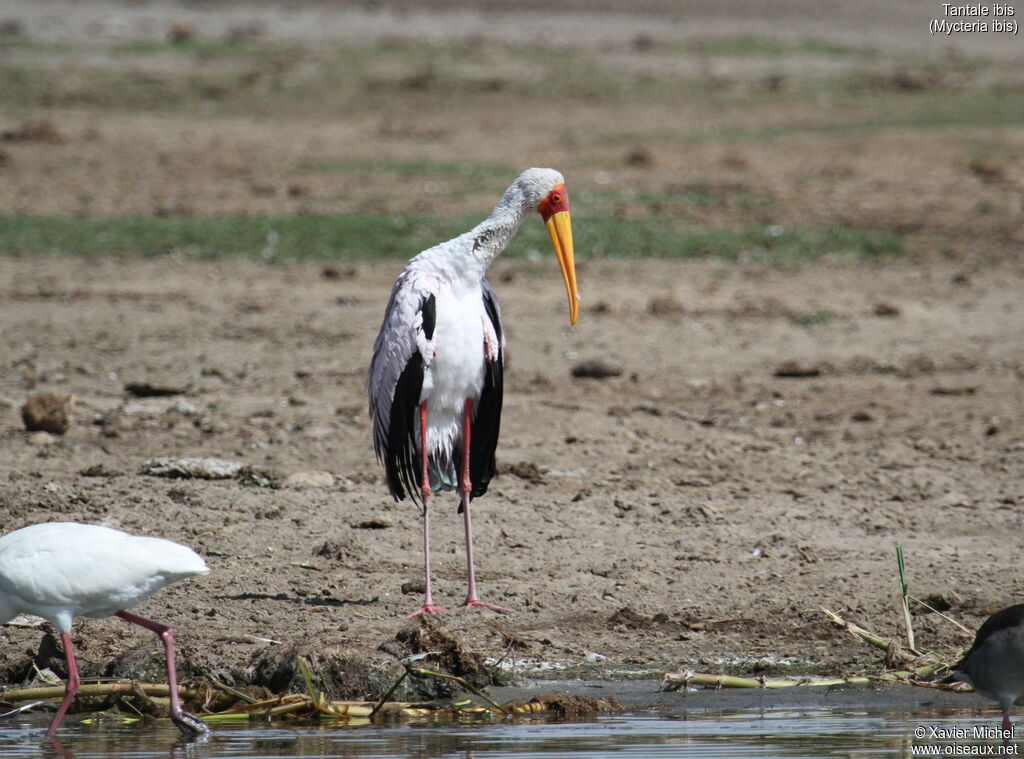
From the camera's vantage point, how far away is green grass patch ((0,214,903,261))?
1300 centimetres

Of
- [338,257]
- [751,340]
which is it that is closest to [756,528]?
[751,340]

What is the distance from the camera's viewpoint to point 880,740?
5109mm

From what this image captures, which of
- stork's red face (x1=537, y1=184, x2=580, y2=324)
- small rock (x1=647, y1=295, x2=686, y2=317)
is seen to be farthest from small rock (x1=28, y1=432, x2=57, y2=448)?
small rock (x1=647, y1=295, x2=686, y2=317)

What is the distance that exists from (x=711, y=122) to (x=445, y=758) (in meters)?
17.4

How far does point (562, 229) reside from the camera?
6863 millimetres

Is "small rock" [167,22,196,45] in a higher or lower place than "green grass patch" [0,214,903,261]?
higher

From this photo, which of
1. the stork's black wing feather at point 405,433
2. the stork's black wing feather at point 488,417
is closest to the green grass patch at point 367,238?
the stork's black wing feather at point 488,417

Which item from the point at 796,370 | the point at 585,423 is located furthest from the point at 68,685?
the point at 796,370

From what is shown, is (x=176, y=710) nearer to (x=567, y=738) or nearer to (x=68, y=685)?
(x=68, y=685)

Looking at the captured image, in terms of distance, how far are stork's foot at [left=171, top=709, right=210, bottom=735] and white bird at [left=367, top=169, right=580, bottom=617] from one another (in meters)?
1.20

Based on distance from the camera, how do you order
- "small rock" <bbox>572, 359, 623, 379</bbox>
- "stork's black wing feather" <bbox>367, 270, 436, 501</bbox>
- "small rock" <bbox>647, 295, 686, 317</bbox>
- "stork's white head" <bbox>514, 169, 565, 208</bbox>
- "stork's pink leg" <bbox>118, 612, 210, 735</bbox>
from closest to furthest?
"stork's pink leg" <bbox>118, 612, 210, 735</bbox> → "stork's black wing feather" <bbox>367, 270, 436, 501</bbox> → "stork's white head" <bbox>514, 169, 565, 208</bbox> → "small rock" <bbox>572, 359, 623, 379</bbox> → "small rock" <bbox>647, 295, 686, 317</bbox>

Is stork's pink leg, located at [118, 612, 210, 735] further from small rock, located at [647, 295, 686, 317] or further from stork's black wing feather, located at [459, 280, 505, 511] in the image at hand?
small rock, located at [647, 295, 686, 317]

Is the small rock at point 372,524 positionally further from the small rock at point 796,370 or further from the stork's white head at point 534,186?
the small rock at point 796,370

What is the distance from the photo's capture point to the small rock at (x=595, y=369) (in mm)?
9711
